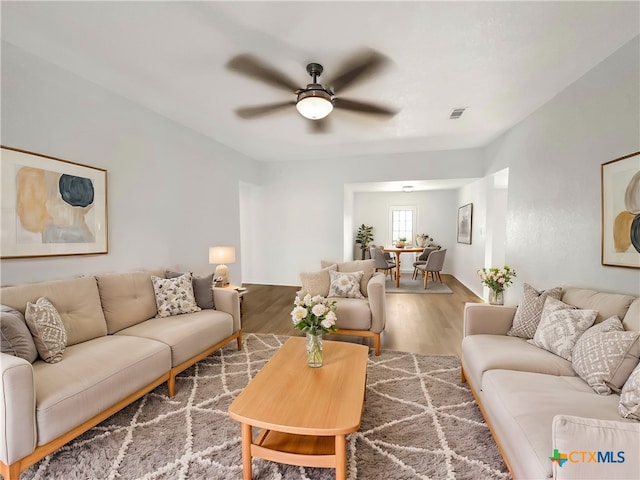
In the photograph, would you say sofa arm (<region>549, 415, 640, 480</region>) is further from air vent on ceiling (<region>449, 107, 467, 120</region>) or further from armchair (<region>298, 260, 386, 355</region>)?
air vent on ceiling (<region>449, 107, 467, 120</region>)

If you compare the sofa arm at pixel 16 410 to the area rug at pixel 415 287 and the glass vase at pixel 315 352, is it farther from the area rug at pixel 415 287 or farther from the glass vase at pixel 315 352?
the area rug at pixel 415 287

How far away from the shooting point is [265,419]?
138 centimetres

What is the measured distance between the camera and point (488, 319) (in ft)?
7.77

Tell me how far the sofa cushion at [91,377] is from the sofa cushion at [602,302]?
10.0 feet

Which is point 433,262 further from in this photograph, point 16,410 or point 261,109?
point 16,410

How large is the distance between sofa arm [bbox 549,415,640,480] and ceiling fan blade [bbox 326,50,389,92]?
7.85 feet

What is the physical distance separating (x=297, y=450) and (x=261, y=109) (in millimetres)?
2864

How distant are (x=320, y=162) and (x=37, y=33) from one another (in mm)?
4370

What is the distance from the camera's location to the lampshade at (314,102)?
7.58ft

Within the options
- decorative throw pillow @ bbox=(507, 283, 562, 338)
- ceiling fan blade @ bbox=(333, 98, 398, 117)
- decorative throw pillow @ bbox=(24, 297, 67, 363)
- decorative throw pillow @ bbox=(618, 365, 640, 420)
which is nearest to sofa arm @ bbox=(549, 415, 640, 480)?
decorative throw pillow @ bbox=(618, 365, 640, 420)

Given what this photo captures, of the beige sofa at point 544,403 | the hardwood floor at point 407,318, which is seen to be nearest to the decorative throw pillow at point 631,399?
the beige sofa at point 544,403

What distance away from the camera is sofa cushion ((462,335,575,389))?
177 centimetres

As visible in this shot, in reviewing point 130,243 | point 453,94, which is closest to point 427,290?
point 453,94

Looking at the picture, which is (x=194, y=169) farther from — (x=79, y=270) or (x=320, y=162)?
(x=320, y=162)
